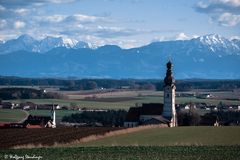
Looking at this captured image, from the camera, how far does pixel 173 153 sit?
37.5m

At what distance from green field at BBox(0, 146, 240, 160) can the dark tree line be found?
58.0 m

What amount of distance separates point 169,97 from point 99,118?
1470 centimetres

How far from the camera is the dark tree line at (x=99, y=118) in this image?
328 ft

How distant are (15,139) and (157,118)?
43184mm

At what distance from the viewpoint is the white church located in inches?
3590

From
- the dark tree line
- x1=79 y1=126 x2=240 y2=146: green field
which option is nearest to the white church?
the dark tree line

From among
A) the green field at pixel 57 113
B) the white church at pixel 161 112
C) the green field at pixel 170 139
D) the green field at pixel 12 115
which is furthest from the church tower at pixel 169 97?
the green field at pixel 170 139

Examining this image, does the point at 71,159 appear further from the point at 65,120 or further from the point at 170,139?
the point at 65,120

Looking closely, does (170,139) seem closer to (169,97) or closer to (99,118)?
(169,97)

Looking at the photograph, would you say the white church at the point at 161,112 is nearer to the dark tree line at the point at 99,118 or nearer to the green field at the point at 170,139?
the dark tree line at the point at 99,118

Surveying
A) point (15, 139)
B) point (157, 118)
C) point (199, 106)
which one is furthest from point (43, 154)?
point (199, 106)

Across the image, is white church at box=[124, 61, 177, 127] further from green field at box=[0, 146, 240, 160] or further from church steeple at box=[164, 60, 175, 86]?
green field at box=[0, 146, 240, 160]

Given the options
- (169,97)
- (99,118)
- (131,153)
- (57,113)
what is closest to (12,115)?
(57,113)

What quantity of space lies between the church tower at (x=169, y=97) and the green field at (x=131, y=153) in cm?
5010
